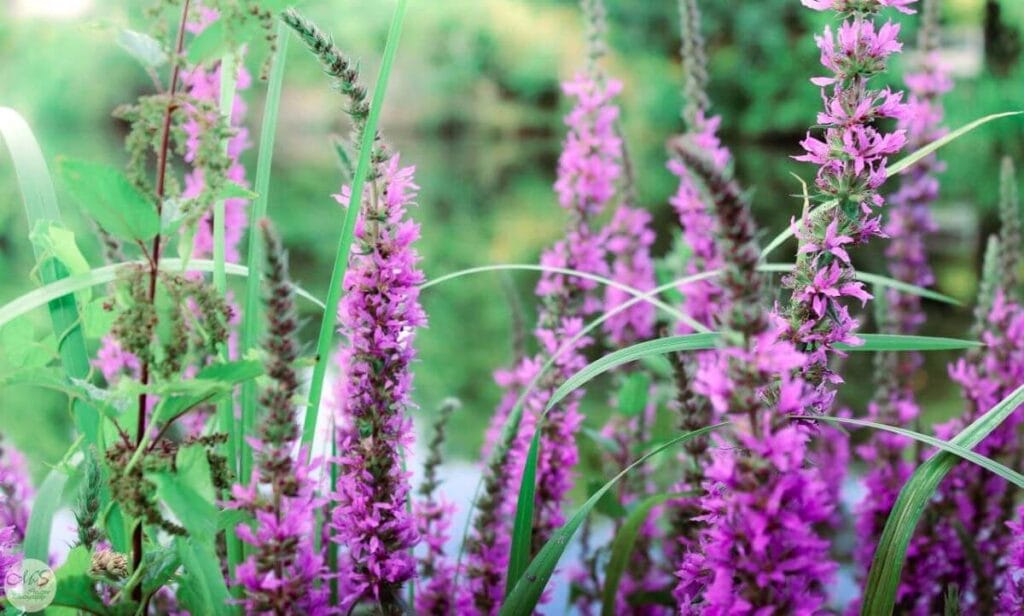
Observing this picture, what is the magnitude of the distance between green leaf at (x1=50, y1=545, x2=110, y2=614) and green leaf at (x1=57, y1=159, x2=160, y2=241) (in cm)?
32

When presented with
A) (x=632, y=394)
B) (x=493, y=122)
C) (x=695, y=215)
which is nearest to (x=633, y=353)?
(x=632, y=394)

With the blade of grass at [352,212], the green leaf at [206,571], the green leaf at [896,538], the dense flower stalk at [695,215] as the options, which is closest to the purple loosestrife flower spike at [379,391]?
the blade of grass at [352,212]

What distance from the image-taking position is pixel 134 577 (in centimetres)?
94

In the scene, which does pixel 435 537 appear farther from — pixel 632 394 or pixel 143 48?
pixel 143 48

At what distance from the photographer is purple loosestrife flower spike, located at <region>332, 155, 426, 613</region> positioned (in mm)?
1123

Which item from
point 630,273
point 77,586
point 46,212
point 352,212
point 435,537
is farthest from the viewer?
point 630,273

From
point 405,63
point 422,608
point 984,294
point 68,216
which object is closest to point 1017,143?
point 405,63

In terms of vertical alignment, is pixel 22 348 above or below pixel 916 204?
below

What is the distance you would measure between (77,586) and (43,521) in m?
0.30

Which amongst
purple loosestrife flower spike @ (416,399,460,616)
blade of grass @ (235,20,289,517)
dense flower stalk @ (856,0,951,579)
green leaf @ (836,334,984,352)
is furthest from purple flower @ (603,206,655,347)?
blade of grass @ (235,20,289,517)

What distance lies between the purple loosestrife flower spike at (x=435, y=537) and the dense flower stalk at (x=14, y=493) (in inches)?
23.6

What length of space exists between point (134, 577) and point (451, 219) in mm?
10647

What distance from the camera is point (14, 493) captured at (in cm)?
166

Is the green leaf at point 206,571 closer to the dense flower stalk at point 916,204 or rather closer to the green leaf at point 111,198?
the green leaf at point 111,198
